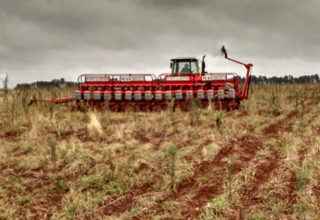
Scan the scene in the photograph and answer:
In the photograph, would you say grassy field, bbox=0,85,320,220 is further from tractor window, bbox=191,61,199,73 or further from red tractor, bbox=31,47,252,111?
tractor window, bbox=191,61,199,73

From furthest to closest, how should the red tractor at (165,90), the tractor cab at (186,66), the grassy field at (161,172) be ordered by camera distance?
the tractor cab at (186,66) → the red tractor at (165,90) → the grassy field at (161,172)

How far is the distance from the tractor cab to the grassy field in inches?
226

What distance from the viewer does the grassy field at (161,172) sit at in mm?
3970

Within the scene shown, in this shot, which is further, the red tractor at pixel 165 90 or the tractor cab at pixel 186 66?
the tractor cab at pixel 186 66

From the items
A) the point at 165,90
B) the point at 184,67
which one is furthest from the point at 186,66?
the point at 165,90

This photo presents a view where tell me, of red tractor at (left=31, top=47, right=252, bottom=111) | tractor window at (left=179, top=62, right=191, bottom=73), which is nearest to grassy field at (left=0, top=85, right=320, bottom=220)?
red tractor at (left=31, top=47, right=252, bottom=111)

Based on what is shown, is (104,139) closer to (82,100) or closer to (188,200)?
(188,200)

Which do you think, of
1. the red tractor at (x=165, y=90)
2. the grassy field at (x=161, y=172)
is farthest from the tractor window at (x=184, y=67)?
the grassy field at (x=161, y=172)

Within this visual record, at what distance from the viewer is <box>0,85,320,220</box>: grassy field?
397 centimetres

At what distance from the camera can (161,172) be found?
521 centimetres

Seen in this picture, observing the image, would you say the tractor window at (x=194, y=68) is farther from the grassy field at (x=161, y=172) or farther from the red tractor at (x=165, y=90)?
the grassy field at (x=161, y=172)

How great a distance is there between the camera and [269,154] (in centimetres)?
595

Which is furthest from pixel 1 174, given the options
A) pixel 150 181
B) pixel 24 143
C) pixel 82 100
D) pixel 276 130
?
pixel 82 100

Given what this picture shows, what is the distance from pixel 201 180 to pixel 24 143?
4282 millimetres
